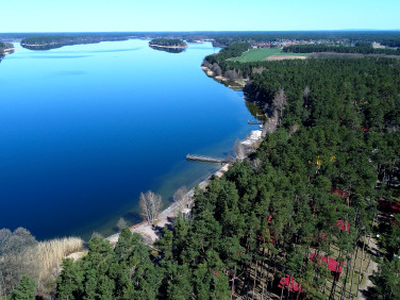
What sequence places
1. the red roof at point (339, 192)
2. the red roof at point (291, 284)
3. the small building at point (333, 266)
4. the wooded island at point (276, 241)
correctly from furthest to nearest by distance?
the red roof at point (339, 192), the small building at point (333, 266), the red roof at point (291, 284), the wooded island at point (276, 241)

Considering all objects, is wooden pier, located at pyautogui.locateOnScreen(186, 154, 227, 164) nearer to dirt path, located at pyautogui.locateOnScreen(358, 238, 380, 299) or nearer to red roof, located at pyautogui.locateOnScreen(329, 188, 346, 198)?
red roof, located at pyautogui.locateOnScreen(329, 188, 346, 198)

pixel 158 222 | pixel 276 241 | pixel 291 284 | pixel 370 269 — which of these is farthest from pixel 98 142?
pixel 370 269

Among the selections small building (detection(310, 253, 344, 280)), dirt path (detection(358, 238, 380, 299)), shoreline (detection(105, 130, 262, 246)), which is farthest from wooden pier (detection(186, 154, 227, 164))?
small building (detection(310, 253, 344, 280))

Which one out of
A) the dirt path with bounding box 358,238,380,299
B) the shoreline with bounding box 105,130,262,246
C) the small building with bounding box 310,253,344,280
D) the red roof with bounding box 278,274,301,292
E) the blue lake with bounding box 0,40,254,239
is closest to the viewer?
the red roof with bounding box 278,274,301,292

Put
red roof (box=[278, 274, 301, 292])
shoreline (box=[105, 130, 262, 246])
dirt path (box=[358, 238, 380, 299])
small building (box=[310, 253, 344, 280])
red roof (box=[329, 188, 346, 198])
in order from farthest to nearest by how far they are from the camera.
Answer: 1. shoreline (box=[105, 130, 262, 246])
2. red roof (box=[329, 188, 346, 198])
3. dirt path (box=[358, 238, 380, 299])
4. small building (box=[310, 253, 344, 280])
5. red roof (box=[278, 274, 301, 292])

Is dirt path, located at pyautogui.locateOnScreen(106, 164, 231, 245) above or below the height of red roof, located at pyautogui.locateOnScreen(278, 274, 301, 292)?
below

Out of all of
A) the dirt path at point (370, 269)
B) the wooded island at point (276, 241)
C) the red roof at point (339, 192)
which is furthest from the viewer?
the red roof at point (339, 192)

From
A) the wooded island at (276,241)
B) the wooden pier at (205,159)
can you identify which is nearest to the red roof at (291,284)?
the wooded island at (276,241)

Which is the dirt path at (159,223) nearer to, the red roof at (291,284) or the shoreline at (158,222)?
the shoreline at (158,222)

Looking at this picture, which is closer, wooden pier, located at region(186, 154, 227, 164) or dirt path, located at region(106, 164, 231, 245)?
dirt path, located at region(106, 164, 231, 245)
